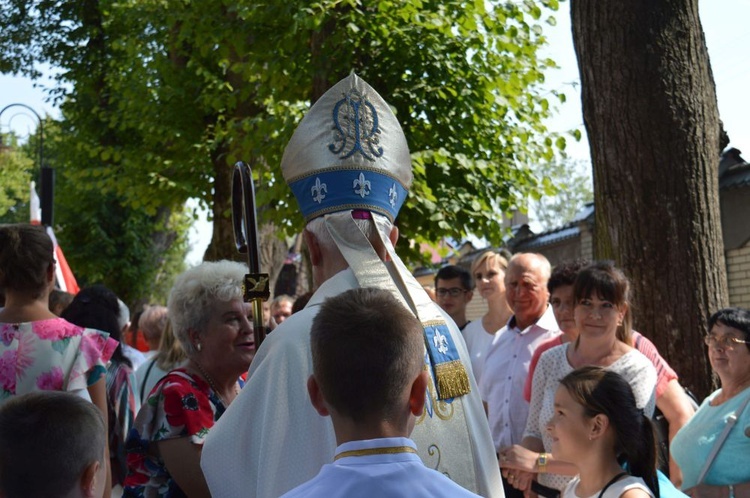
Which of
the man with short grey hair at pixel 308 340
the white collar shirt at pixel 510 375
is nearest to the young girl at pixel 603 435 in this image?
the man with short grey hair at pixel 308 340

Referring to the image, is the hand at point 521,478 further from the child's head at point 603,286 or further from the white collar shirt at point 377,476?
the white collar shirt at point 377,476

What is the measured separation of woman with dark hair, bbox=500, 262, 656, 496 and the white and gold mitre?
1672 mm

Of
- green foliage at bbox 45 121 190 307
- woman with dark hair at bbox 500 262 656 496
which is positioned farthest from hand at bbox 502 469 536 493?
green foliage at bbox 45 121 190 307

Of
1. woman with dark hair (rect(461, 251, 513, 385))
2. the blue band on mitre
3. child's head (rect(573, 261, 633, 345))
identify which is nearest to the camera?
the blue band on mitre

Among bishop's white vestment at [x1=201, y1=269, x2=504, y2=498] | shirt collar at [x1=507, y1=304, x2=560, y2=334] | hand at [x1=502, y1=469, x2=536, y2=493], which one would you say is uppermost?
shirt collar at [x1=507, y1=304, x2=560, y2=334]

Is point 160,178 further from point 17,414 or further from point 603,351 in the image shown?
point 17,414

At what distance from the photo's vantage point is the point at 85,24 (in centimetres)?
2031

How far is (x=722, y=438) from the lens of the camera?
4504mm

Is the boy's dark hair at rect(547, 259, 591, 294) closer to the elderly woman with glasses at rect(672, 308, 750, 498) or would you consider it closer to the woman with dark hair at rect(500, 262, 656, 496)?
the woman with dark hair at rect(500, 262, 656, 496)

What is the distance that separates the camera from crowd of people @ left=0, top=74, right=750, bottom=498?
6.95 ft

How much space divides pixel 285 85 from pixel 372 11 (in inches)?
63.2

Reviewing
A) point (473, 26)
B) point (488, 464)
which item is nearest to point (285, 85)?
point (473, 26)

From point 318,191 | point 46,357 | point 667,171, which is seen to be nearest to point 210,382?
point 46,357

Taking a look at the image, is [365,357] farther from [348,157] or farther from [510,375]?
[510,375]
